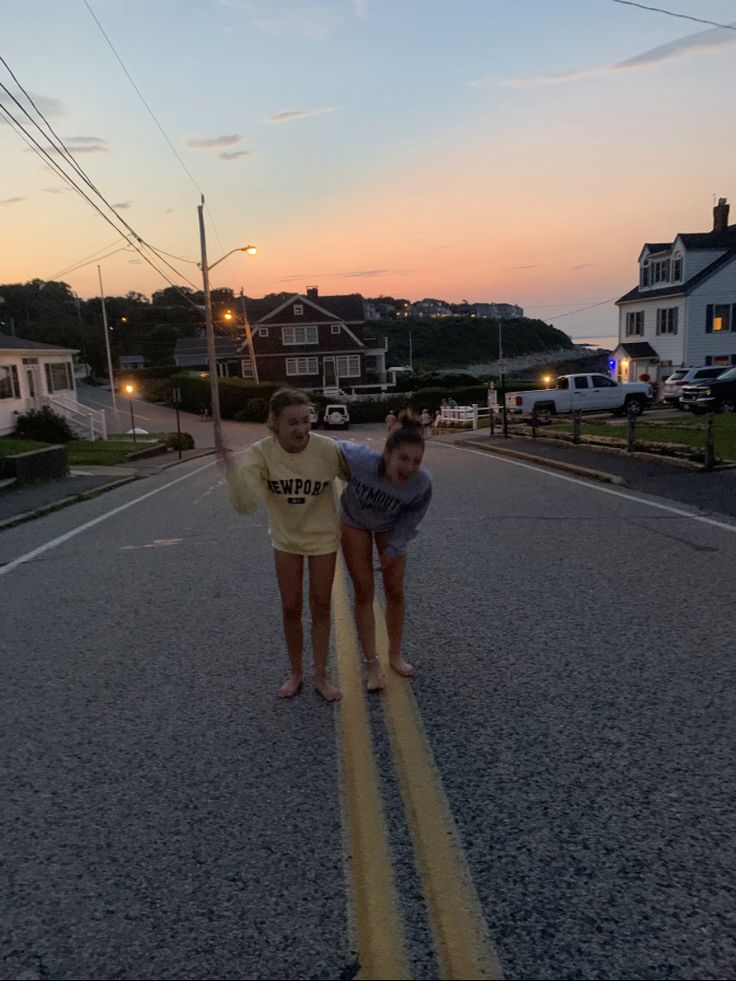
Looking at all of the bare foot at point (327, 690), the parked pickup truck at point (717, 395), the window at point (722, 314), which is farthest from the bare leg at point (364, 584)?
the window at point (722, 314)

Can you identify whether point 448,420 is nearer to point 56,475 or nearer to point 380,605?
point 56,475

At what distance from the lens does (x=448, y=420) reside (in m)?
41.1

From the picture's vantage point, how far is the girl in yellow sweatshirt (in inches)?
159

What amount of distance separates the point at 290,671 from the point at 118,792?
1513 mm

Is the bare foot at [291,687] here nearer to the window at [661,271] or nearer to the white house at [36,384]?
the white house at [36,384]

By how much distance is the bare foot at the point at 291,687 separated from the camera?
4.29 meters

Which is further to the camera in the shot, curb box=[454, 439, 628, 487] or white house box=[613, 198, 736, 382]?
white house box=[613, 198, 736, 382]

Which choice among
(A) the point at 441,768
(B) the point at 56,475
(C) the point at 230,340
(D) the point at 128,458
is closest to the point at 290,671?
(A) the point at 441,768

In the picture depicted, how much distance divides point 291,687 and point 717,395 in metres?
25.3

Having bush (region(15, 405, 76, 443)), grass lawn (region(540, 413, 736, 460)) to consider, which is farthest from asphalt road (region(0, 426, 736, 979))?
bush (region(15, 405, 76, 443))

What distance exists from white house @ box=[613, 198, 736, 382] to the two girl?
4131cm

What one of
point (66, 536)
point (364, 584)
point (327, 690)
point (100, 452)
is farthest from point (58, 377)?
point (327, 690)

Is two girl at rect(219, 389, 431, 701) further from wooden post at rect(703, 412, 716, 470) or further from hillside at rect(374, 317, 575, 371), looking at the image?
hillside at rect(374, 317, 575, 371)

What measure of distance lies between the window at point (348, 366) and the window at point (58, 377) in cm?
3421
